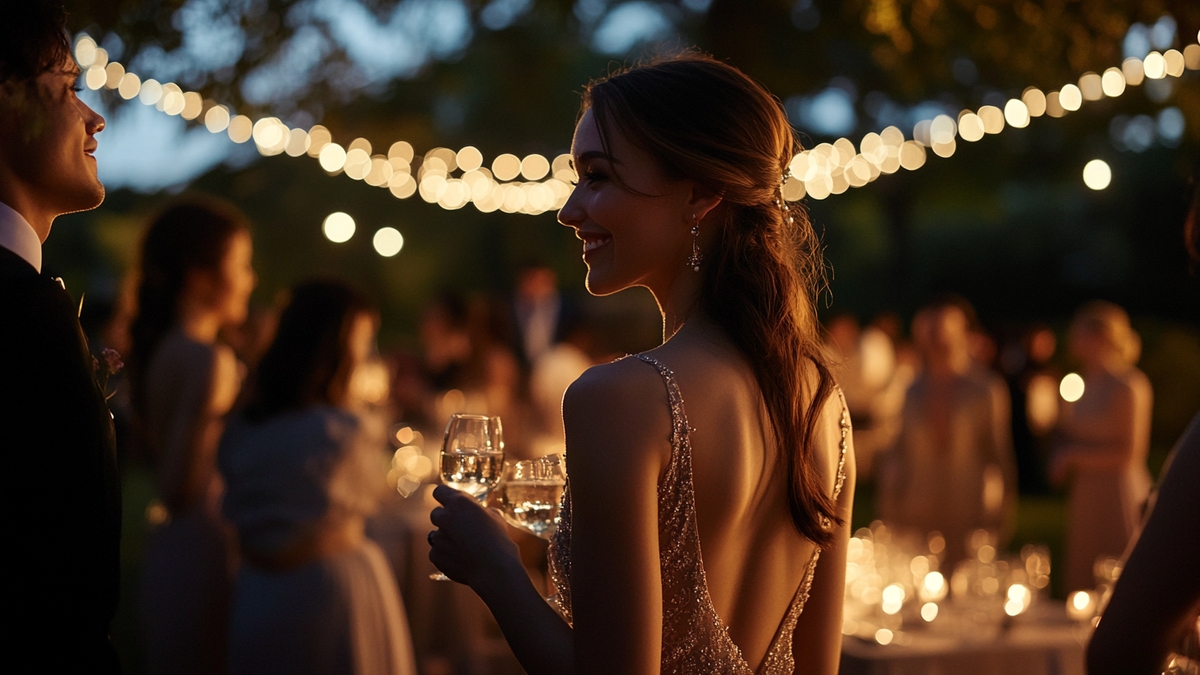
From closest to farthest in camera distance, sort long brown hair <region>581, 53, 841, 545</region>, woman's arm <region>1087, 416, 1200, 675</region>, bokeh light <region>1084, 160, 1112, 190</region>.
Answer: woman's arm <region>1087, 416, 1200, 675</region>, long brown hair <region>581, 53, 841, 545</region>, bokeh light <region>1084, 160, 1112, 190</region>

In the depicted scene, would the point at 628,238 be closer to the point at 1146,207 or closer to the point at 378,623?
the point at 378,623

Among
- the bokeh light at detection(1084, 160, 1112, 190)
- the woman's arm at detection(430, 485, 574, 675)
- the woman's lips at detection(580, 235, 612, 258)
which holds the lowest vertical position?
the woman's arm at detection(430, 485, 574, 675)

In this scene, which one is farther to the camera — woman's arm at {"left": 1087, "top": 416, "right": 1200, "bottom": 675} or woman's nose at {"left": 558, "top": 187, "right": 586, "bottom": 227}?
woman's nose at {"left": 558, "top": 187, "right": 586, "bottom": 227}

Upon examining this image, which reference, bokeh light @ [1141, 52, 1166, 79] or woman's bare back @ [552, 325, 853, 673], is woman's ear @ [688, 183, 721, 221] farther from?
bokeh light @ [1141, 52, 1166, 79]

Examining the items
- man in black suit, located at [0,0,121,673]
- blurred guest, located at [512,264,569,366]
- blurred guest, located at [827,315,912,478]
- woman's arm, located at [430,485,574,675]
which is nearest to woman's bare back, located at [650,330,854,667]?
woman's arm, located at [430,485,574,675]

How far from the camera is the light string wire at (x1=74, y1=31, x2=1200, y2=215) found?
18.4 feet

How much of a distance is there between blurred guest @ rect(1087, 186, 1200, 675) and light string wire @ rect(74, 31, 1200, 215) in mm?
2385

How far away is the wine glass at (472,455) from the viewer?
2072 millimetres

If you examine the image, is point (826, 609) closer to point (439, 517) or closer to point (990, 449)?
point (439, 517)

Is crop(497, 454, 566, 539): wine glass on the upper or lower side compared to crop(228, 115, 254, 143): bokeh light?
lower

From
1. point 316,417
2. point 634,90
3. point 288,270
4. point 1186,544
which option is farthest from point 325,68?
point 288,270

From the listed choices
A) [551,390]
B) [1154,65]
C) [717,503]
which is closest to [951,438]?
[1154,65]

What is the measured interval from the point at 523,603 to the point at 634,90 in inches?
34.8

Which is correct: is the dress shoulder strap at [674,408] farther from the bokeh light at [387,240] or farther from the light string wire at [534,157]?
the bokeh light at [387,240]
